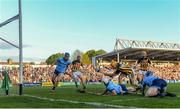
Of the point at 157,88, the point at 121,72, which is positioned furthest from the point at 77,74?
the point at 157,88

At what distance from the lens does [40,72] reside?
45750 mm

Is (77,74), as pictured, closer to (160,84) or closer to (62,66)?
(62,66)

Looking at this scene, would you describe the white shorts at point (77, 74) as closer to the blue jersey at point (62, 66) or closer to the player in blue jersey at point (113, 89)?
the blue jersey at point (62, 66)

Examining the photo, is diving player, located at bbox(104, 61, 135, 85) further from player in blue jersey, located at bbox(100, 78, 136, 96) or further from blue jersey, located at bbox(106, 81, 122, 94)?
blue jersey, located at bbox(106, 81, 122, 94)

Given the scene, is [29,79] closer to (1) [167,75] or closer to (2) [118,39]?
(1) [167,75]

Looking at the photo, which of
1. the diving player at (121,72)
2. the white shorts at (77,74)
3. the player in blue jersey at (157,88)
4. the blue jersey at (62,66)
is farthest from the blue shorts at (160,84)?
the white shorts at (77,74)

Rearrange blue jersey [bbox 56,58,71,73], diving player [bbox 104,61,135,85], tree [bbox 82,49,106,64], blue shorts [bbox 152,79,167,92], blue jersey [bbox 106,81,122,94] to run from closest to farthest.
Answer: blue shorts [bbox 152,79,167,92]
blue jersey [bbox 106,81,122,94]
diving player [bbox 104,61,135,85]
blue jersey [bbox 56,58,71,73]
tree [bbox 82,49,106,64]

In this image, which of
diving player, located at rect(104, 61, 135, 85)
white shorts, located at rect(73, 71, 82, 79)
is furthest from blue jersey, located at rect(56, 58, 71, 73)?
diving player, located at rect(104, 61, 135, 85)

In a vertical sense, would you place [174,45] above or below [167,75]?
above

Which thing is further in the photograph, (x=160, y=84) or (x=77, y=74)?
(x=77, y=74)

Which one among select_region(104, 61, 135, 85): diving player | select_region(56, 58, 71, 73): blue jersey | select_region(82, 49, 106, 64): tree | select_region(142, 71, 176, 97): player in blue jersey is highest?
select_region(82, 49, 106, 64): tree

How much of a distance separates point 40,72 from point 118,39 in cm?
3089

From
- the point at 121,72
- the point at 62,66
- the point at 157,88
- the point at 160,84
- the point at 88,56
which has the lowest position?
the point at 157,88

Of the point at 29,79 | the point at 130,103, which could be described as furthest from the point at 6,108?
the point at 29,79
